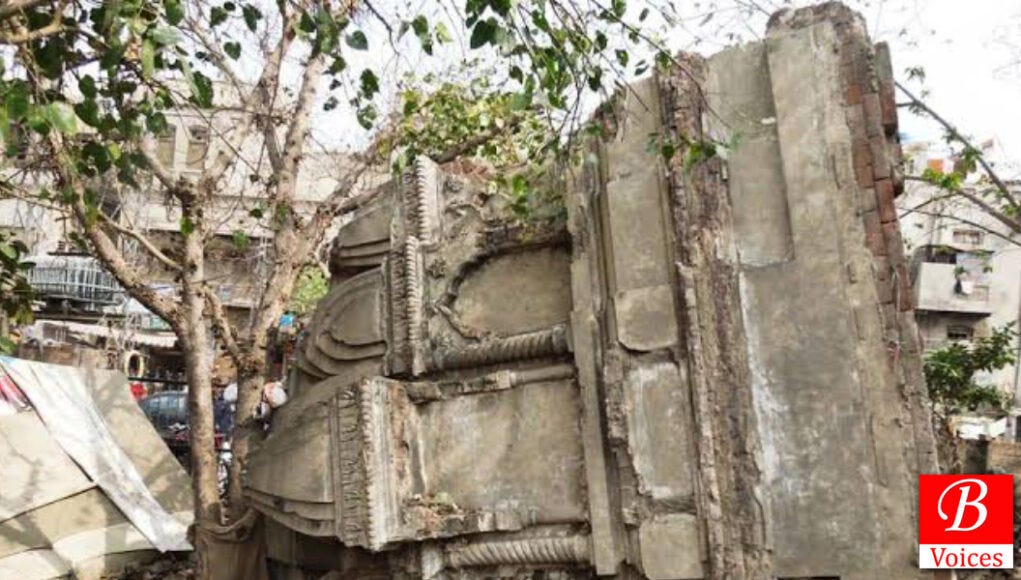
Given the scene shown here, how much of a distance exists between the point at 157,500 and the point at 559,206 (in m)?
6.12

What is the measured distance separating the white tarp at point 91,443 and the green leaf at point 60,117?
6007 millimetres

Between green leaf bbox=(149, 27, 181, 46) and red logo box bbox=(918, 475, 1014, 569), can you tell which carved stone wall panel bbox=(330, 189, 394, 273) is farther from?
red logo box bbox=(918, 475, 1014, 569)

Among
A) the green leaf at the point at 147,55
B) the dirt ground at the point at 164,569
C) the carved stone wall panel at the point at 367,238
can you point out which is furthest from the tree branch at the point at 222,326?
the green leaf at the point at 147,55

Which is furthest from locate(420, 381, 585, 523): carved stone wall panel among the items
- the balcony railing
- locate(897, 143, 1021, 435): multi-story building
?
locate(897, 143, 1021, 435): multi-story building

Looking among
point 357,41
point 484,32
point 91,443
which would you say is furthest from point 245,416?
point 484,32

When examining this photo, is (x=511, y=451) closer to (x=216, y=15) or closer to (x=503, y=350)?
(x=503, y=350)

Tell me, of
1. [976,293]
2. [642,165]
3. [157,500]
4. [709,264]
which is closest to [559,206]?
[642,165]

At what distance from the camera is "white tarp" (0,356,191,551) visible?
28.1 ft

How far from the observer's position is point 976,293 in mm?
21797

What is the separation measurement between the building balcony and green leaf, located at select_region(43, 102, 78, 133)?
70.5ft

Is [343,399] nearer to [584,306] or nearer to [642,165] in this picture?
[584,306]

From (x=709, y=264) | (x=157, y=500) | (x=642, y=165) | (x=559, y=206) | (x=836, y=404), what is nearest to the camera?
(x=836, y=404)

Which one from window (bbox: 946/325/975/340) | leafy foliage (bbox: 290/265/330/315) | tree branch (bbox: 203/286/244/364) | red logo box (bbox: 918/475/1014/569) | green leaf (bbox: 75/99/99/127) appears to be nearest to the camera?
red logo box (bbox: 918/475/1014/569)

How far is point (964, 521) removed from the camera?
4.19 m
